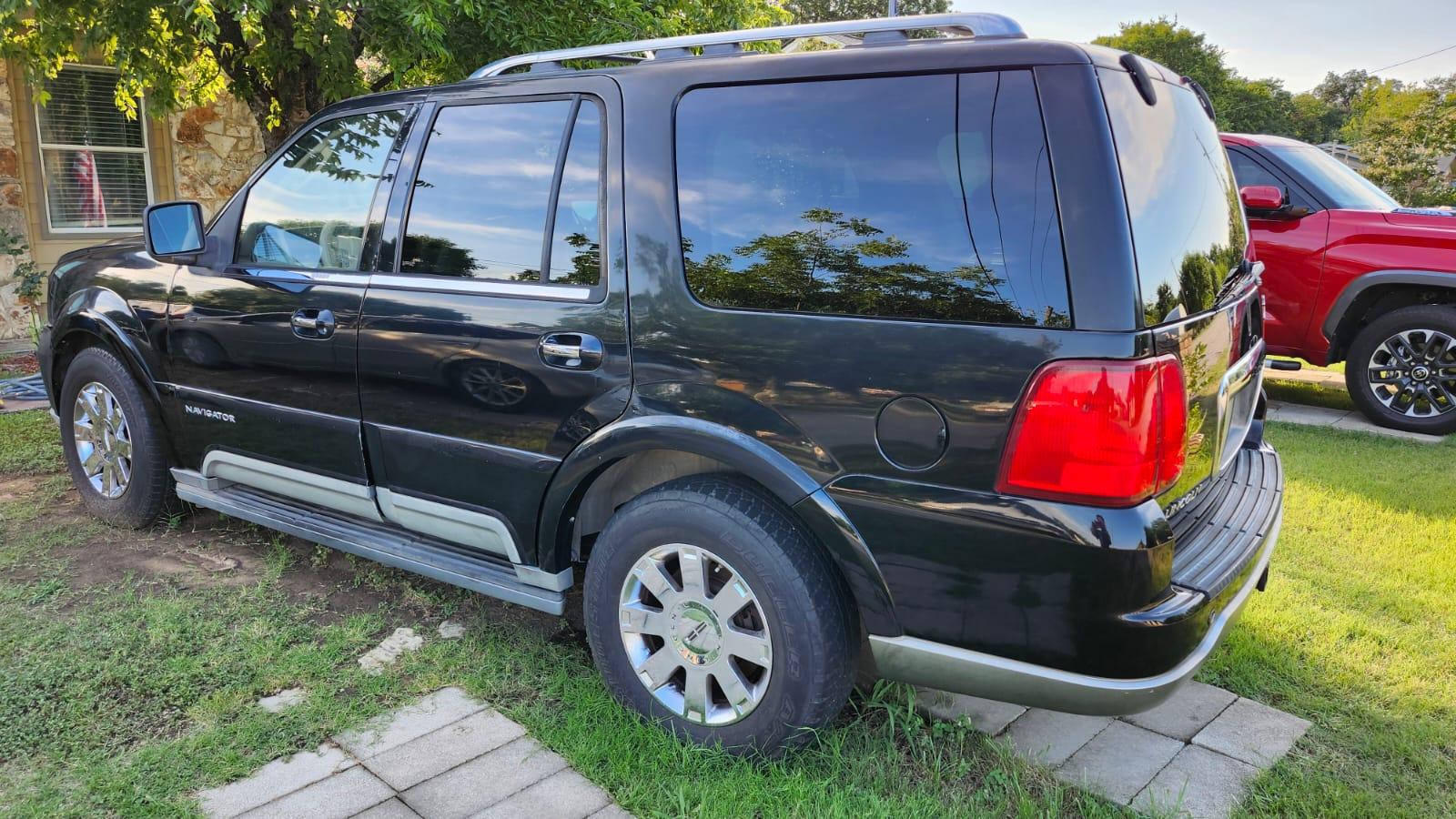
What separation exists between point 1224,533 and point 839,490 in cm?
108

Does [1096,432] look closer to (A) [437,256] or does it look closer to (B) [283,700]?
(A) [437,256]

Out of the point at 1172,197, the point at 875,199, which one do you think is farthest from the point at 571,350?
the point at 1172,197

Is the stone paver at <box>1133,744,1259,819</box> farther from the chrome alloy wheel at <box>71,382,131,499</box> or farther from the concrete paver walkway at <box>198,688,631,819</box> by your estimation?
the chrome alloy wheel at <box>71,382,131,499</box>

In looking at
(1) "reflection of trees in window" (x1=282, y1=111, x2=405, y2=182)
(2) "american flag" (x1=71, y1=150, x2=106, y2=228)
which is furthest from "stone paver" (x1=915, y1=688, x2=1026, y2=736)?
(2) "american flag" (x1=71, y1=150, x2=106, y2=228)

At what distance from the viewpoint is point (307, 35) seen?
6.08m

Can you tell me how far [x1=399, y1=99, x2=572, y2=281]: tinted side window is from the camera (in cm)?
303

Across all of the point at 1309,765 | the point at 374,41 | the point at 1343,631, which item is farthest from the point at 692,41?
the point at 374,41

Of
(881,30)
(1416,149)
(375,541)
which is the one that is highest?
(1416,149)

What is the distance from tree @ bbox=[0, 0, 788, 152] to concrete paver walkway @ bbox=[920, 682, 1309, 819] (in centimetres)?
446

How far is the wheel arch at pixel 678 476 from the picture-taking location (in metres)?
2.45

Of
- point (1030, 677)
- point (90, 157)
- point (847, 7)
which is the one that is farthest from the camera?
point (847, 7)

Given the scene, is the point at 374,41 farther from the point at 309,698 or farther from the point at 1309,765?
the point at 1309,765

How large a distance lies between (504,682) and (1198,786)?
204cm

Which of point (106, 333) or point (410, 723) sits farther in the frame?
point (106, 333)
